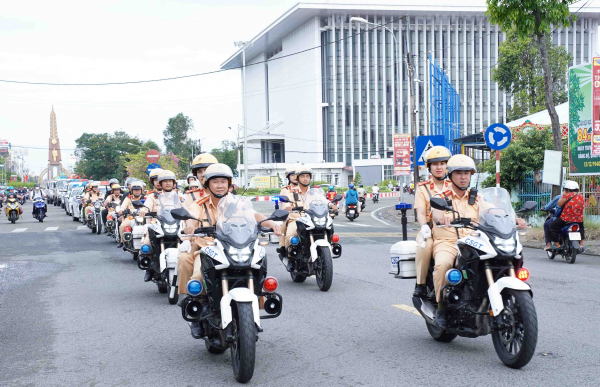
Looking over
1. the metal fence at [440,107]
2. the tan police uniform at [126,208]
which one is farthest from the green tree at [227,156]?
the tan police uniform at [126,208]

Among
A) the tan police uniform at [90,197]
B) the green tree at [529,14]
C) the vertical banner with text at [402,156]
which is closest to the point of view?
the green tree at [529,14]

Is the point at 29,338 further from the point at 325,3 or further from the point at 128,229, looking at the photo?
the point at 325,3

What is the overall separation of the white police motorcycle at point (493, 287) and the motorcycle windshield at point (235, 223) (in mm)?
1474

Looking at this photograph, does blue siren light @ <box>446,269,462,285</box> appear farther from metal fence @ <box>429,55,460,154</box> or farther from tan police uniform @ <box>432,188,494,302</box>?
metal fence @ <box>429,55,460,154</box>

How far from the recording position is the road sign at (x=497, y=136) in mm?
15266

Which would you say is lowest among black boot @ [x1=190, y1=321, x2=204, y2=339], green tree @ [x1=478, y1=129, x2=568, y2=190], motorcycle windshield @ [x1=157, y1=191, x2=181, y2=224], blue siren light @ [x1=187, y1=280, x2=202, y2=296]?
black boot @ [x1=190, y1=321, x2=204, y2=339]

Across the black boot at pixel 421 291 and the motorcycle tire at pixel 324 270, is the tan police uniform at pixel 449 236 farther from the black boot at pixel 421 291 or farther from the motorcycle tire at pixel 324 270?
the motorcycle tire at pixel 324 270

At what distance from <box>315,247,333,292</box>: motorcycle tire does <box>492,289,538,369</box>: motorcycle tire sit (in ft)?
13.8

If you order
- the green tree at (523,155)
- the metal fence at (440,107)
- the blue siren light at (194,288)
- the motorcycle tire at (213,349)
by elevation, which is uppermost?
the metal fence at (440,107)

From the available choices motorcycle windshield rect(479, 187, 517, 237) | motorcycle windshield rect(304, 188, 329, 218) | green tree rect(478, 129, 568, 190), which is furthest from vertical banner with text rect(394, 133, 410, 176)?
motorcycle windshield rect(479, 187, 517, 237)

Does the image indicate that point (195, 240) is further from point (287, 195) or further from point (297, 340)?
point (287, 195)

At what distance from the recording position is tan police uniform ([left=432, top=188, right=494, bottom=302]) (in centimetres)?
561

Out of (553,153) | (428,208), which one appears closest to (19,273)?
(428,208)

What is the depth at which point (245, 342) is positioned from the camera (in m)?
4.79
